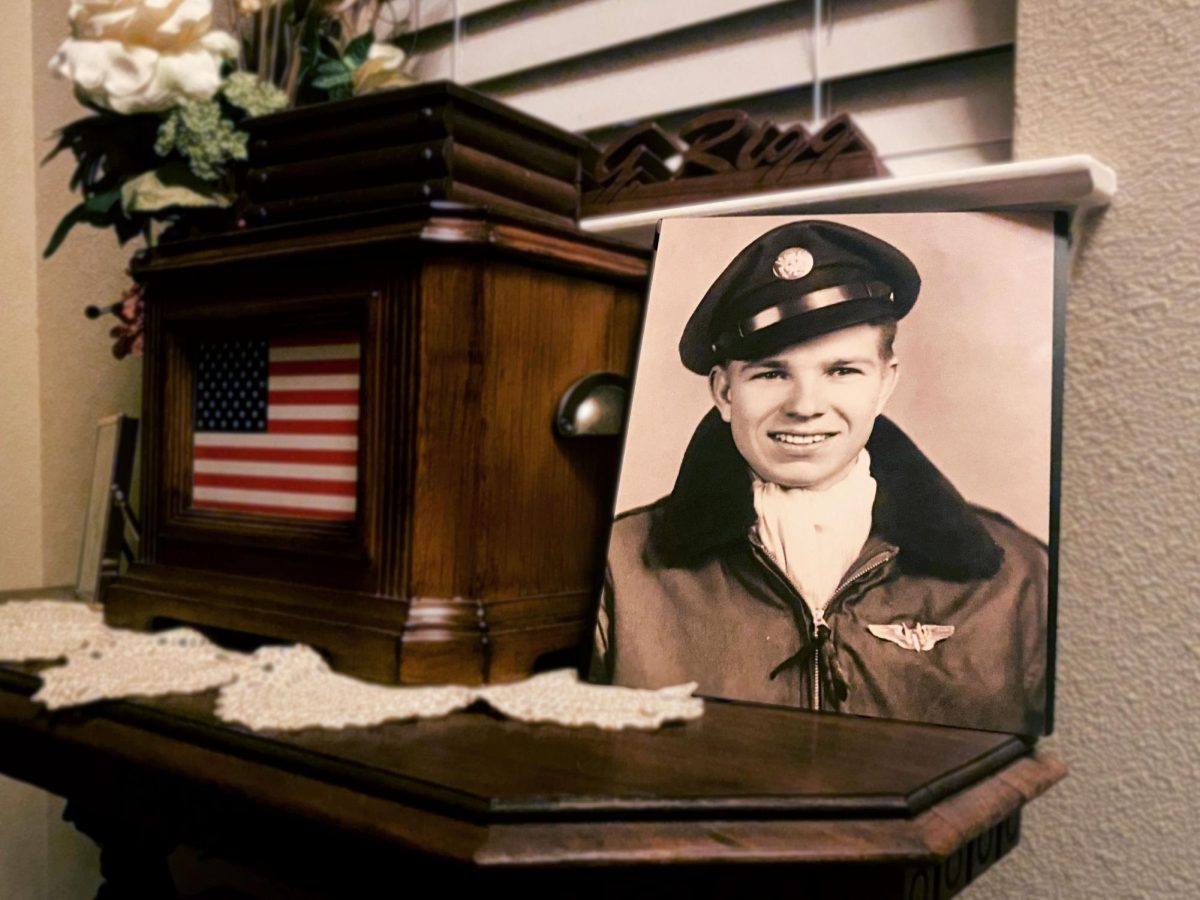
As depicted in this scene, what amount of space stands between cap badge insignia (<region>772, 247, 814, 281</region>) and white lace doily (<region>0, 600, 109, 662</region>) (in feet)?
2.10

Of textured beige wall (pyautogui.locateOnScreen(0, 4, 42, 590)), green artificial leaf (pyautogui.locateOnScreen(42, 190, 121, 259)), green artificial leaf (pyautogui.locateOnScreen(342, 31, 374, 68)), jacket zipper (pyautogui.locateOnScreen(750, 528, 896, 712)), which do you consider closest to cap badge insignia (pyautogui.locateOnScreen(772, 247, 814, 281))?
jacket zipper (pyautogui.locateOnScreen(750, 528, 896, 712))

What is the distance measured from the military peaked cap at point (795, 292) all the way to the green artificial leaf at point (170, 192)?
1.77ft

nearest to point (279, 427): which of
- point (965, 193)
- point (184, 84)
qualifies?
point (184, 84)

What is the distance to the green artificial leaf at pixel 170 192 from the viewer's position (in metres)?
1.04

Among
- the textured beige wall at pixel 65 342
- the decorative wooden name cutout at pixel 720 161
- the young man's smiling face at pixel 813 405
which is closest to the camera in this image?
the young man's smiling face at pixel 813 405

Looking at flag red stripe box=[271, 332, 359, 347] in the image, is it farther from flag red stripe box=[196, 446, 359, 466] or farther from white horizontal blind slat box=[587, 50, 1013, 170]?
white horizontal blind slat box=[587, 50, 1013, 170]

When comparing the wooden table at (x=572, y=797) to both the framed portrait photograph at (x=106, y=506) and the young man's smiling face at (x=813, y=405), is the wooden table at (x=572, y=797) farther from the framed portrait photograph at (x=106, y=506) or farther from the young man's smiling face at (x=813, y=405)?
the framed portrait photograph at (x=106, y=506)

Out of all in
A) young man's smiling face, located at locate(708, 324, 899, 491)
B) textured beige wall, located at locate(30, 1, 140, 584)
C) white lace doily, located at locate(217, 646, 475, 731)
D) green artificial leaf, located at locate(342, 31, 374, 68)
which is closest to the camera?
white lace doily, located at locate(217, 646, 475, 731)

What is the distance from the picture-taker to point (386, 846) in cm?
53

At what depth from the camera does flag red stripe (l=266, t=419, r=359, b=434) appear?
0.84 meters

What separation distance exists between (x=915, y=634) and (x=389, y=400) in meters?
0.41

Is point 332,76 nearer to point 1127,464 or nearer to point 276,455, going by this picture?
point 276,455

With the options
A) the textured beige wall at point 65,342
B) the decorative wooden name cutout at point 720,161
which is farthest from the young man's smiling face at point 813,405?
the textured beige wall at point 65,342

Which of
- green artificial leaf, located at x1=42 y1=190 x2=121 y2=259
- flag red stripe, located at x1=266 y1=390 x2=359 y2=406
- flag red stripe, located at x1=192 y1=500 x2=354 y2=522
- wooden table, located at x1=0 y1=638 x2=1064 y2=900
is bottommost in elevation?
wooden table, located at x1=0 y1=638 x2=1064 y2=900
